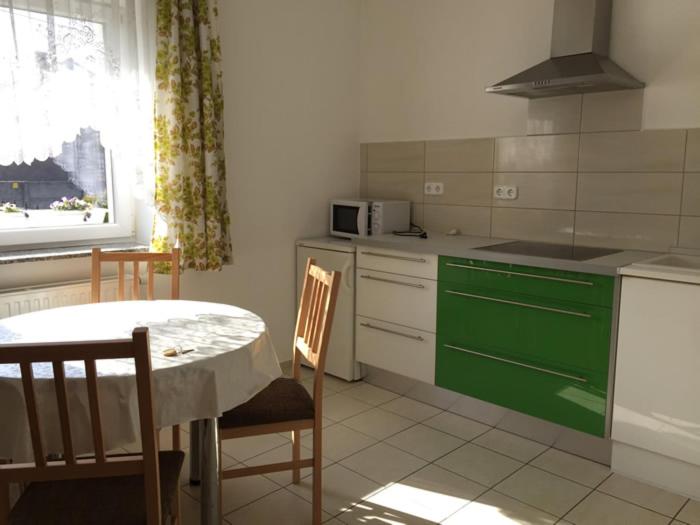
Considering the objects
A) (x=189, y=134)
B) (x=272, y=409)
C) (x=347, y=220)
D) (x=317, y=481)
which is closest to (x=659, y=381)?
(x=317, y=481)

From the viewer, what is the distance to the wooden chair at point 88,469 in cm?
125

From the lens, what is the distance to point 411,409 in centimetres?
330

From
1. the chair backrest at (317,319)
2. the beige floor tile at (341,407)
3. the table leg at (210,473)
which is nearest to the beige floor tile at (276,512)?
the table leg at (210,473)

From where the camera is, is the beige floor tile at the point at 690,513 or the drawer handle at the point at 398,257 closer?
the beige floor tile at the point at 690,513

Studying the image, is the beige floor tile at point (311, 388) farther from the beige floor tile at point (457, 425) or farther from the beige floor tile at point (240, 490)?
the beige floor tile at point (240, 490)

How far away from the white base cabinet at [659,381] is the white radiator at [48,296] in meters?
2.35

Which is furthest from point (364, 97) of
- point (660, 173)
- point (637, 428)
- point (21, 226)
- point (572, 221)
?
point (637, 428)

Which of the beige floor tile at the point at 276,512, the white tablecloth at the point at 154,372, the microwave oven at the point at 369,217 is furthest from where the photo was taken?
the microwave oven at the point at 369,217

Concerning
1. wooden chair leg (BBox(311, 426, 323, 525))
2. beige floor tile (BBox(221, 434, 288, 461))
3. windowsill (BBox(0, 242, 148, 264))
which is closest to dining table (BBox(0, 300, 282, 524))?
wooden chair leg (BBox(311, 426, 323, 525))

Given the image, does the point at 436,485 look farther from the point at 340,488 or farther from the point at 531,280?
the point at 531,280

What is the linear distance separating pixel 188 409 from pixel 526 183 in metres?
2.36

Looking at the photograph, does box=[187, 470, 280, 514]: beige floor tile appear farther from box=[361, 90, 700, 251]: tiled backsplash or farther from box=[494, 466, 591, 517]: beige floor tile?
box=[361, 90, 700, 251]: tiled backsplash

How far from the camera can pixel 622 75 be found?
271 centimetres

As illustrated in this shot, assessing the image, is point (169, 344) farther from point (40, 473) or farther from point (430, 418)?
point (430, 418)
